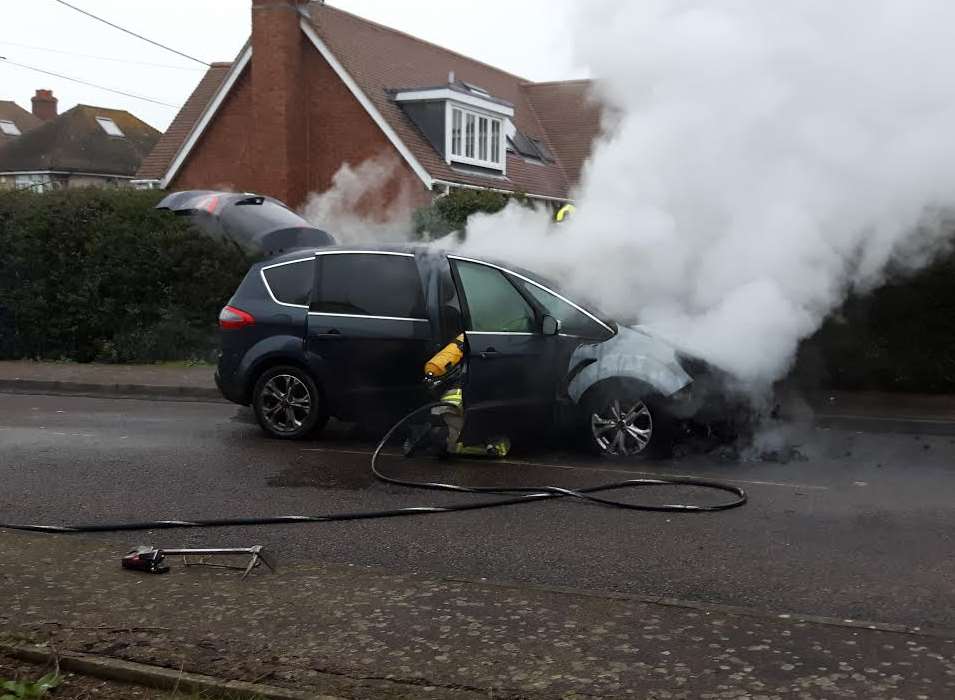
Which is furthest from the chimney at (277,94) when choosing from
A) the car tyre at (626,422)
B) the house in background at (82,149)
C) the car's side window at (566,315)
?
the house in background at (82,149)

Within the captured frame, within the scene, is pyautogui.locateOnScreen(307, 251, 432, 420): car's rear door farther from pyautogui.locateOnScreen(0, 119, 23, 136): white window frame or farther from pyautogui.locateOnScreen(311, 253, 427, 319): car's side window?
pyautogui.locateOnScreen(0, 119, 23, 136): white window frame

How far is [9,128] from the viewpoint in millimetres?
64062

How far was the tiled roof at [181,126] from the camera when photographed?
94.5ft

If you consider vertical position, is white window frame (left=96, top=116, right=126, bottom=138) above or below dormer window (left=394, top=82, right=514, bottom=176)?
above

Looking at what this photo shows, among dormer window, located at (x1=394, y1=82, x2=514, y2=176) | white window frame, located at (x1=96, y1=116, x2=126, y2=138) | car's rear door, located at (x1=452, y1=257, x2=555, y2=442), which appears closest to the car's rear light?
car's rear door, located at (x1=452, y1=257, x2=555, y2=442)

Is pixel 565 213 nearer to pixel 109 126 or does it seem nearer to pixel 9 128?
pixel 109 126

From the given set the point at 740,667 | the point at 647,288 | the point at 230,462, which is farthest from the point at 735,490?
the point at 230,462

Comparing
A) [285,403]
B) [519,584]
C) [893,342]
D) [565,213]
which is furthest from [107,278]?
[519,584]

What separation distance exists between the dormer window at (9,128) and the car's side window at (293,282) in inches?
2422

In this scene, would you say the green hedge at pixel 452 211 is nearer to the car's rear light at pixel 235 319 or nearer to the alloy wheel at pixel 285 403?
the car's rear light at pixel 235 319

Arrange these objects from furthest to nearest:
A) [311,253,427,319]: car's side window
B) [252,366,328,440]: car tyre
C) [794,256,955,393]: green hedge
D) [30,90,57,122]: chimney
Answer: [30,90,57,122]: chimney
[794,256,955,393]: green hedge
[252,366,328,440]: car tyre
[311,253,427,319]: car's side window

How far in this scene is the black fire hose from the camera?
6.28 meters

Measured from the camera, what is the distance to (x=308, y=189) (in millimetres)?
24750

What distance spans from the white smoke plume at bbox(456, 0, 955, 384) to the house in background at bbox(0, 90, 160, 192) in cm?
4138
